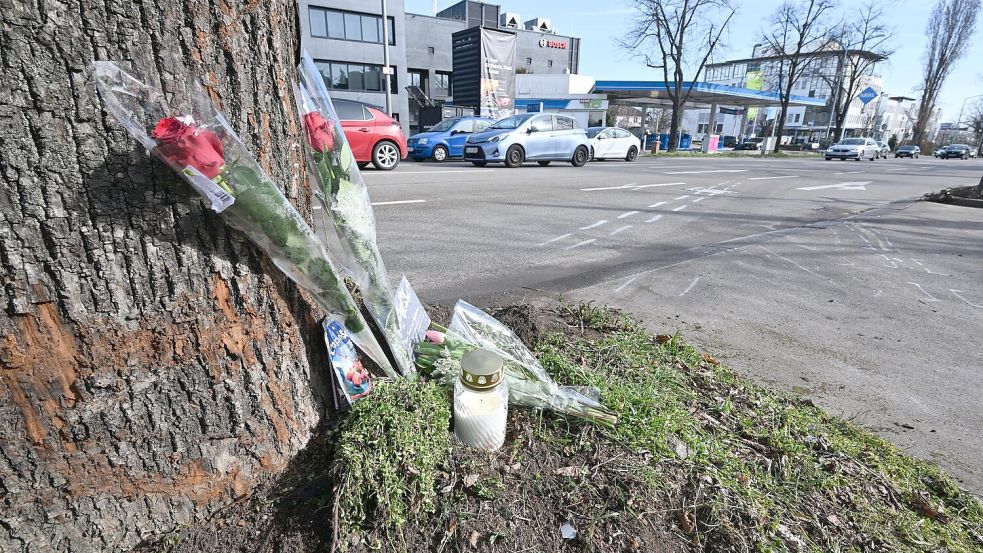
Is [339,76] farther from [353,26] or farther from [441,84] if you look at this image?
[441,84]

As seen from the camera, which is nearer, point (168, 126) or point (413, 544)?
point (168, 126)

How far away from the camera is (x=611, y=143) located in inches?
805

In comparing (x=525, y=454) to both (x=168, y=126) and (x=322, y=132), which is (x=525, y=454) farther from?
(x=168, y=126)

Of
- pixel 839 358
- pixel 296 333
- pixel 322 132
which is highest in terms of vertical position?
pixel 322 132

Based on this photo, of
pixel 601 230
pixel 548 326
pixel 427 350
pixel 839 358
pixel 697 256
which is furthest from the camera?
pixel 601 230

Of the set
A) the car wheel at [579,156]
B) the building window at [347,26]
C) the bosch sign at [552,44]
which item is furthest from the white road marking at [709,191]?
the bosch sign at [552,44]

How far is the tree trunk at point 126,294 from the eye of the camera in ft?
3.40

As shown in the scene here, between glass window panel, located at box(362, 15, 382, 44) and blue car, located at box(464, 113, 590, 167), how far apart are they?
20.1m

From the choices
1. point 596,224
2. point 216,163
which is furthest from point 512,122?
point 216,163

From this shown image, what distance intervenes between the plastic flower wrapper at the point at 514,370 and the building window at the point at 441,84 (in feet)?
133

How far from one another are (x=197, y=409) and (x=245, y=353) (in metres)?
0.19

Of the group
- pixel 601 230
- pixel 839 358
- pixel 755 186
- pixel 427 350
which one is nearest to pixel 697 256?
pixel 601 230

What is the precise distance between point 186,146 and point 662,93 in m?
40.7

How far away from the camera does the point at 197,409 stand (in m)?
1.31
